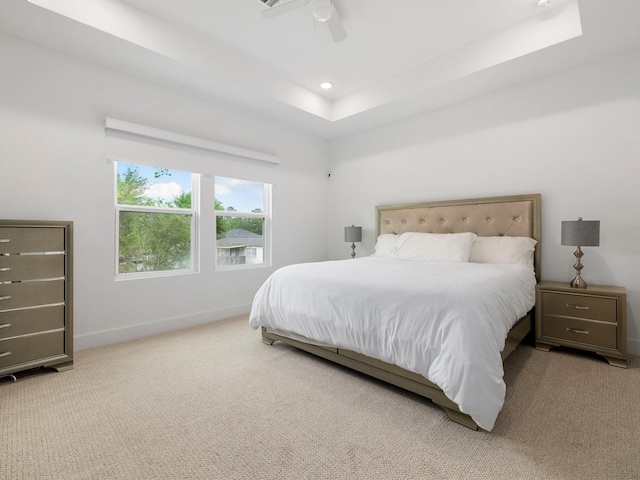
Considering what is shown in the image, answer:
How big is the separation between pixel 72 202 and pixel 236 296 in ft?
6.27

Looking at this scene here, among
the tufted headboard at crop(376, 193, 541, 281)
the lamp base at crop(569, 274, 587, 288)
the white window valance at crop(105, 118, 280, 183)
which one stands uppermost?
the white window valance at crop(105, 118, 280, 183)

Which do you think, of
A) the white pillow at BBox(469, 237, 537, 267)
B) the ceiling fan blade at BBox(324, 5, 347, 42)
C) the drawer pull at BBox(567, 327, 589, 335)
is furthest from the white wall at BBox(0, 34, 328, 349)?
the drawer pull at BBox(567, 327, 589, 335)

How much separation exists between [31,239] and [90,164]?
88cm

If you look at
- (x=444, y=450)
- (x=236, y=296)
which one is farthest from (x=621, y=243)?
(x=236, y=296)

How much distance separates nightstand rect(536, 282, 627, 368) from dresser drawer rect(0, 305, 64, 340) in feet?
12.5

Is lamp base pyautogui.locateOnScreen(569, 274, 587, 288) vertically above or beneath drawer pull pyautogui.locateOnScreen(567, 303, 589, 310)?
above

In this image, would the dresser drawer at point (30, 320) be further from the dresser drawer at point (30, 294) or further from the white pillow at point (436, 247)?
the white pillow at point (436, 247)

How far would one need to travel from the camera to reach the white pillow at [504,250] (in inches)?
116

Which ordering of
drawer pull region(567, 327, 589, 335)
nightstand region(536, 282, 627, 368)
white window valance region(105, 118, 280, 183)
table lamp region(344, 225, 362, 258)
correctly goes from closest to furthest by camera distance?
nightstand region(536, 282, 627, 368)
drawer pull region(567, 327, 589, 335)
white window valance region(105, 118, 280, 183)
table lamp region(344, 225, 362, 258)

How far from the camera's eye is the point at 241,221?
3.98 metres

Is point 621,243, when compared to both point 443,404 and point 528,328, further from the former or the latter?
point 443,404

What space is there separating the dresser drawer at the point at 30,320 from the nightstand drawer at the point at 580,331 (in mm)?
3848

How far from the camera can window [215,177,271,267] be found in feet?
12.4

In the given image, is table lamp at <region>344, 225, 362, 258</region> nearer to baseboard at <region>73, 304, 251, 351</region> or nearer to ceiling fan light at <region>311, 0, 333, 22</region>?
baseboard at <region>73, 304, 251, 351</region>
